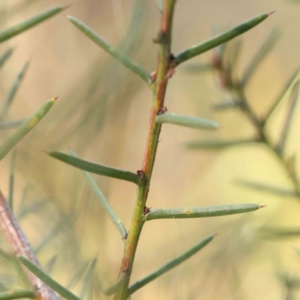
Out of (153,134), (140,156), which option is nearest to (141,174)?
(153,134)

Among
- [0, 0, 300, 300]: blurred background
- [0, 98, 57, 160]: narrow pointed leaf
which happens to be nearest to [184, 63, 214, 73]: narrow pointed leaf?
[0, 0, 300, 300]: blurred background

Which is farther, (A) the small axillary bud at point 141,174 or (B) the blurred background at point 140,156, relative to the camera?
(B) the blurred background at point 140,156

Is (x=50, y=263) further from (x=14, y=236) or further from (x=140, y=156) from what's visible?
(x=140, y=156)

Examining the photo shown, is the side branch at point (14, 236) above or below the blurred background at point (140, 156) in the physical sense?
below

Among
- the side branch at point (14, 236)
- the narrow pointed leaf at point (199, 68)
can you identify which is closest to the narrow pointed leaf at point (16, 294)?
the side branch at point (14, 236)

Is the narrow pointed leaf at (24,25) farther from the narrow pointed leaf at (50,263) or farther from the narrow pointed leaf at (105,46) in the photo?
the narrow pointed leaf at (50,263)

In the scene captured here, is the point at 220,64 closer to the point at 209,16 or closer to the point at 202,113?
the point at 202,113
